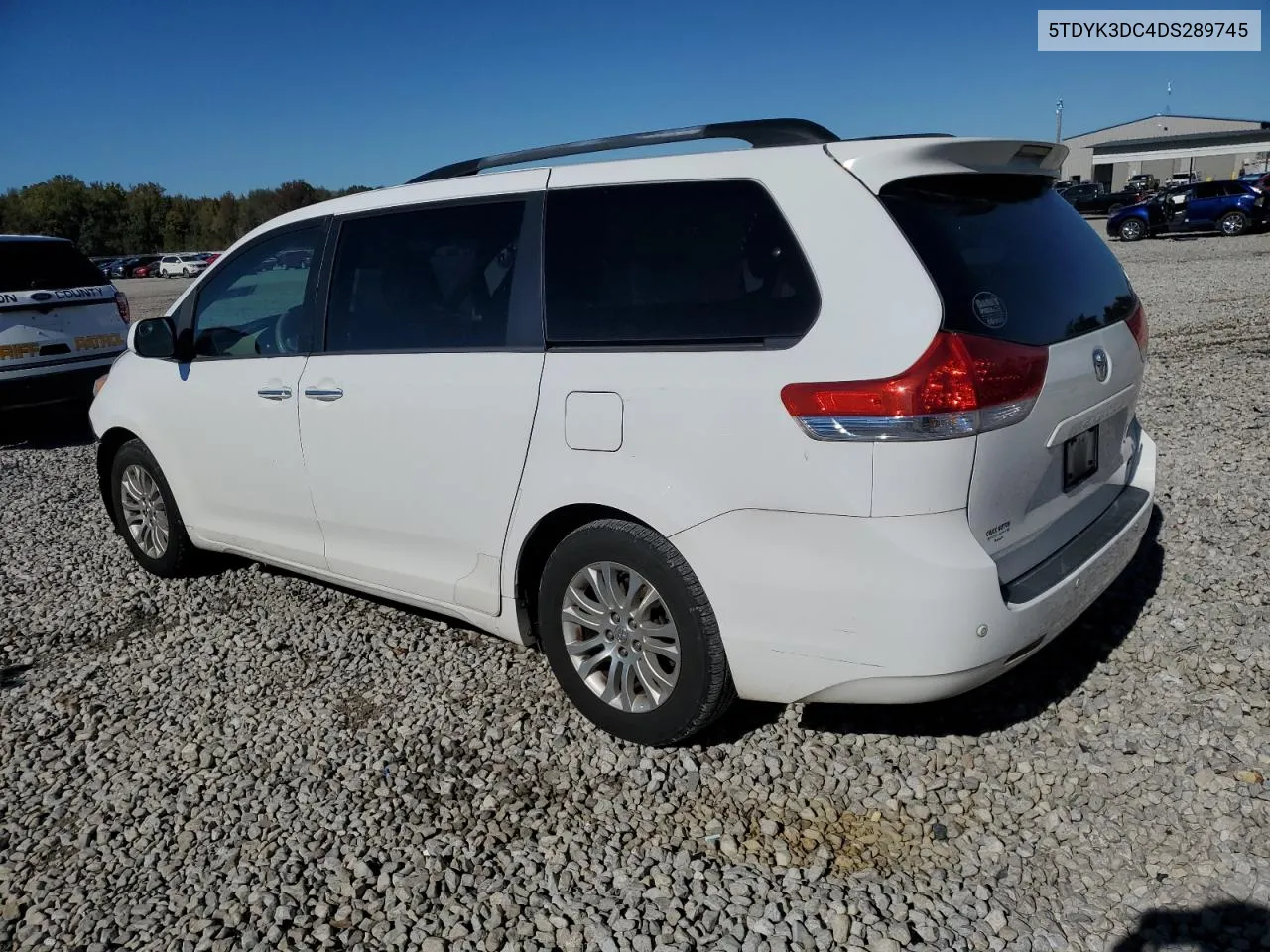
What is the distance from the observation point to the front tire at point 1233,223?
2719 centimetres

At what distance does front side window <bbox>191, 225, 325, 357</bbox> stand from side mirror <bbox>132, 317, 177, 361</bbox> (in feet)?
0.37

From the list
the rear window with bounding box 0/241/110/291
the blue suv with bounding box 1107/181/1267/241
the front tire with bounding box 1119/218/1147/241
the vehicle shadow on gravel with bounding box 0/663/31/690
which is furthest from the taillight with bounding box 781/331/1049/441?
the front tire with bounding box 1119/218/1147/241

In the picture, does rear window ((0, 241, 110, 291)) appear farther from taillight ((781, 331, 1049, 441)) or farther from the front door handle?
taillight ((781, 331, 1049, 441))

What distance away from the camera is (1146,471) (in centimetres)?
369

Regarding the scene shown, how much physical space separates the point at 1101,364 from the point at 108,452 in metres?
4.97

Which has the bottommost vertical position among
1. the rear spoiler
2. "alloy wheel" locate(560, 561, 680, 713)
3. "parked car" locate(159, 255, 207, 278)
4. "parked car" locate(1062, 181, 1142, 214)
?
"alloy wheel" locate(560, 561, 680, 713)

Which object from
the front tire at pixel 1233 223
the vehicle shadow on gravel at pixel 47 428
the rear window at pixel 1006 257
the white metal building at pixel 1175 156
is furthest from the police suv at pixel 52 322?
the white metal building at pixel 1175 156

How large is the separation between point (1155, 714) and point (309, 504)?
3.31m

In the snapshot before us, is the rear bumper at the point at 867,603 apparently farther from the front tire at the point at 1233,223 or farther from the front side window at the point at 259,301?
the front tire at the point at 1233,223

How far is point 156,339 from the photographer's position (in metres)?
4.63

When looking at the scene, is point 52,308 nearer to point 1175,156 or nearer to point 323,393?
point 323,393

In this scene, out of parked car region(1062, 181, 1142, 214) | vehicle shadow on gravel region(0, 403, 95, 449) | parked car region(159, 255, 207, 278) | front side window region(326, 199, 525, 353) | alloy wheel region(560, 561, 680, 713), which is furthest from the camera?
parked car region(159, 255, 207, 278)

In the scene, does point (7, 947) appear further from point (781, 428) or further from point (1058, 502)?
point (1058, 502)

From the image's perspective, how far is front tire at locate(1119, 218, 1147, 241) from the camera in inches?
1102
